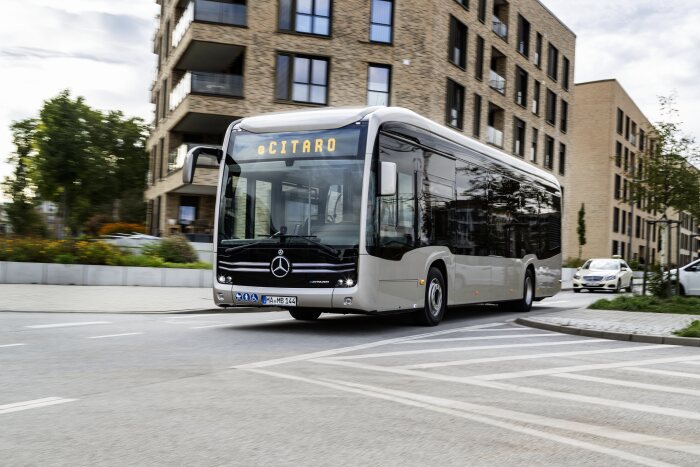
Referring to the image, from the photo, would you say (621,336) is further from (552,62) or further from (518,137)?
(552,62)

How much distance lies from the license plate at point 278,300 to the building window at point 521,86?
34.8 meters

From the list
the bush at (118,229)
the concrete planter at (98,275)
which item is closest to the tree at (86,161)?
the bush at (118,229)

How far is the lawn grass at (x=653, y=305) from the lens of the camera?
55.7 ft

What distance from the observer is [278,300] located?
1076 centimetres

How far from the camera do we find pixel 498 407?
19.1ft

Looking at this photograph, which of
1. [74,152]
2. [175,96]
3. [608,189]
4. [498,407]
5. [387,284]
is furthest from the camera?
[608,189]

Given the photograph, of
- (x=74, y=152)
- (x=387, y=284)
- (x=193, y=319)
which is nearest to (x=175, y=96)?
(x=74, y=152)

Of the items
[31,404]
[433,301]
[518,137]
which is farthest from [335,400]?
[518,137]

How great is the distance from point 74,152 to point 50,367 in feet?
129

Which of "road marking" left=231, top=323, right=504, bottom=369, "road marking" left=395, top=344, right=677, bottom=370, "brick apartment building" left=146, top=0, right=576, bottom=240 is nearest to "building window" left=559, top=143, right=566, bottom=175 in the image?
"brick apartment building" left=146, top=0, right=576, bottom=240

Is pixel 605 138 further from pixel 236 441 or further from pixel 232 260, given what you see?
pixel 236 441

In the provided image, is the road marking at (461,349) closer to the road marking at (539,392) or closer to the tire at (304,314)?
the road marking at (539,392)

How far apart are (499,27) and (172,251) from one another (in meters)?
25.0

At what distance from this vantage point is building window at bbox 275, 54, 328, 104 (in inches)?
1216
